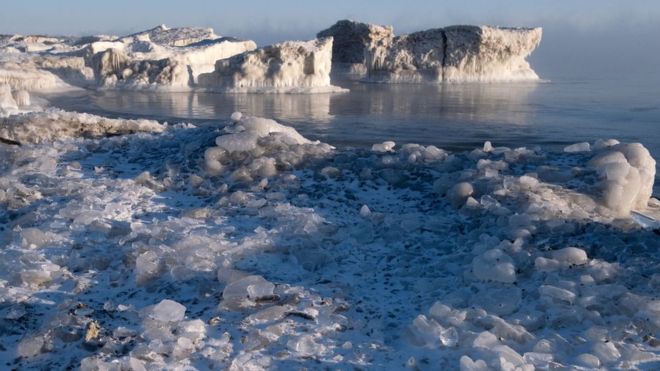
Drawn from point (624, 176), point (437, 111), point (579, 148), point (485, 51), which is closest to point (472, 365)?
point (624, 176)

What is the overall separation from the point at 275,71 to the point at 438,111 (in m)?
16.4

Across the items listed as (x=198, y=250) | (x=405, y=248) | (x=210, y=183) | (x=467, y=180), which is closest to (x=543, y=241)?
(x=405, y=248)

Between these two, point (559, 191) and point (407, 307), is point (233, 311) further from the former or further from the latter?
point (559, 191)

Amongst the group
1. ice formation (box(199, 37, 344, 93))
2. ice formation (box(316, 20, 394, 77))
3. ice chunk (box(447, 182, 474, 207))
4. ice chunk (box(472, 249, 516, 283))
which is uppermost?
ice formation (box(316, 20, 394, 77))

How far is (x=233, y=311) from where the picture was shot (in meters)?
3.52

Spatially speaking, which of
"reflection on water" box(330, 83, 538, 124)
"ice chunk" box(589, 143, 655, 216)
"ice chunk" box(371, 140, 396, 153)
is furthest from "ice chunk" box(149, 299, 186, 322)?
"reflection on water" box(330, 83, 538, 124)

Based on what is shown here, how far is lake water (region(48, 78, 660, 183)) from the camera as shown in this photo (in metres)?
21.4

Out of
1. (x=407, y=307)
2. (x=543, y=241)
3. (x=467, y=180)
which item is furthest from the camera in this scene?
(x=467, y=180)

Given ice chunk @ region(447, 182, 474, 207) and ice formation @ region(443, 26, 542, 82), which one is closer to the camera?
ice chunk @ region(447, 182, 474, 207)

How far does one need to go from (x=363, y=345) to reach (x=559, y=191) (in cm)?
249

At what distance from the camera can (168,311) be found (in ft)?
11.2

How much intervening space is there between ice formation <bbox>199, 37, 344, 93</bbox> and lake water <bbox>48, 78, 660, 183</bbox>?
2.43 metres

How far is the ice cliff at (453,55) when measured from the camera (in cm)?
5194

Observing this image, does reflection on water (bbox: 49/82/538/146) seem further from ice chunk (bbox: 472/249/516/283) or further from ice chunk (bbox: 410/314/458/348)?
ice chunk (bbox: 410/314/458/348)
